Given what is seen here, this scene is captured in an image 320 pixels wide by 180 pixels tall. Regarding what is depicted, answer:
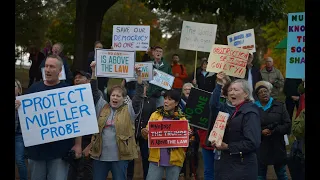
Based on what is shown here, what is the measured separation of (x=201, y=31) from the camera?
41.1 feet

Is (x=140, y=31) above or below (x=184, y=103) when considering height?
above

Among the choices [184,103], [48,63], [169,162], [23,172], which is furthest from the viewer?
[184,103]

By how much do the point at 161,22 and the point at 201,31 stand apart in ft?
113

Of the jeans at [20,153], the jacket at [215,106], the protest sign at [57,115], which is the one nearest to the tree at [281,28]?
the jacket at [215,106]

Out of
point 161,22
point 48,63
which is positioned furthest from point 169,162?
point 161,22

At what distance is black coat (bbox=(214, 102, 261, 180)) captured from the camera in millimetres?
6633

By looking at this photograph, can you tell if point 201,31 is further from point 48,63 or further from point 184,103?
point 48,63

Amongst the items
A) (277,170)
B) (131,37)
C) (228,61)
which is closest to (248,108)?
(228,61)

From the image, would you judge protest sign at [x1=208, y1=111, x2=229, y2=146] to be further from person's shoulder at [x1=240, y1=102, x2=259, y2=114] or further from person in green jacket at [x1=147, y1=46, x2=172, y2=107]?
person in green jacket at [x1=147, y1=46, x2=172, y2=107]

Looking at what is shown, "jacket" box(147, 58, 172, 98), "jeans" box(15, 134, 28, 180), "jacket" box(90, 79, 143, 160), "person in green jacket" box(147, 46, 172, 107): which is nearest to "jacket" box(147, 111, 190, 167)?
"jacket" box(90, 79, 143, 160)

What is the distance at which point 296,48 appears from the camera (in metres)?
9.16

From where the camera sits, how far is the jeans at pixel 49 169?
715cm

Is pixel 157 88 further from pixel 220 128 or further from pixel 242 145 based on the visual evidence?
pixel 242 145

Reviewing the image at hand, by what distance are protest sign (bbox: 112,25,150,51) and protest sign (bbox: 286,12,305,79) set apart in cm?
348
